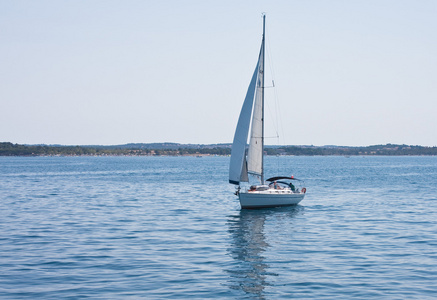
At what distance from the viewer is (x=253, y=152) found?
50.4 meters

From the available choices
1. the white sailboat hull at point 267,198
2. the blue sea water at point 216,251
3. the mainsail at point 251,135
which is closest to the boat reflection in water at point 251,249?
the blue sea water at point 216,251

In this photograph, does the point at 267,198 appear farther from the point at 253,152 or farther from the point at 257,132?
the point at 257,132

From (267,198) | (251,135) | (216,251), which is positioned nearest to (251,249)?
(216,251)

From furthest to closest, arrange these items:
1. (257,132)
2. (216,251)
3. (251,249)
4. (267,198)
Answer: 1. (257,132)
2. (267,198)
3. (251,249)
4. (216,251)

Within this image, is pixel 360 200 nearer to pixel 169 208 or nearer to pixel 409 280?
pixel 169 208

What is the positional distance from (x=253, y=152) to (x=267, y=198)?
4.55 meters

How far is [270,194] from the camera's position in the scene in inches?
1964

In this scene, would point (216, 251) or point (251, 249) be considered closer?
point (216, 251)

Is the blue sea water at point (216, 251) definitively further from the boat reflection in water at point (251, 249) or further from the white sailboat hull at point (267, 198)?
the white sailboat hull at point (267, 198)

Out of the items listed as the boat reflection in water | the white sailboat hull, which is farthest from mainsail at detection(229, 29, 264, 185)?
the boat reflection in water

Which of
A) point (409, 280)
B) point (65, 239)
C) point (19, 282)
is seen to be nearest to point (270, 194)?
point (65, 239)

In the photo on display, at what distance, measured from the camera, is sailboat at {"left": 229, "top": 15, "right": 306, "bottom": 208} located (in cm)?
4878

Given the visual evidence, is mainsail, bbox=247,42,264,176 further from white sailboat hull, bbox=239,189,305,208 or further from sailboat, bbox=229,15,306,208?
white sailboat hull, bbox=239,189,305,208

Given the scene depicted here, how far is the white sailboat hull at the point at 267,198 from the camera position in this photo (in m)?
49.0
